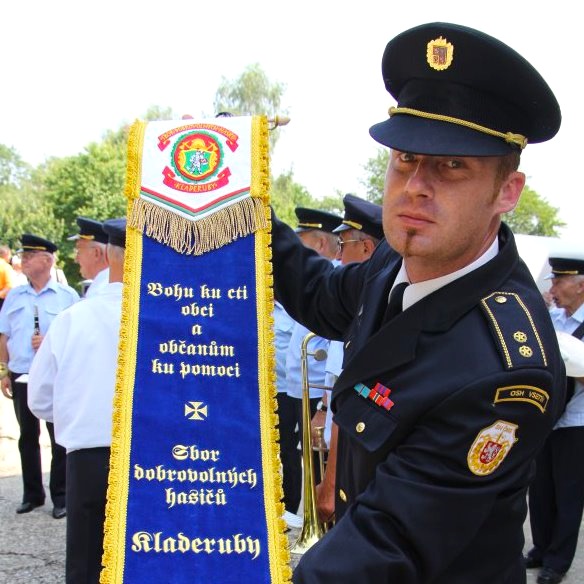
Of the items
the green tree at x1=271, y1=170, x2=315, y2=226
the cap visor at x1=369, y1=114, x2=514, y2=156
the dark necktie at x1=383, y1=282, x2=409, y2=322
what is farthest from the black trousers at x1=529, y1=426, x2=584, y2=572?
the green tree at x1=271, y1=170, x2=315, y2=226

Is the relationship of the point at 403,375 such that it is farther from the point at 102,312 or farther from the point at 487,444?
the point at 102,312

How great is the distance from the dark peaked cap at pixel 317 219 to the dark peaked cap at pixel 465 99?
14.2 ft

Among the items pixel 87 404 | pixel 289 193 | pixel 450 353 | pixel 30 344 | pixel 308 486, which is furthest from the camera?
pixel 289 193

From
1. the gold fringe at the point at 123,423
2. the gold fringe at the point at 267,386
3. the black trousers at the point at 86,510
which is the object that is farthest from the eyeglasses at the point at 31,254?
the gold fringe at the point at 267,386

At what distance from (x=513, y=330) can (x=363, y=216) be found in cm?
257

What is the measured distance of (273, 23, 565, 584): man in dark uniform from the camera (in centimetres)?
132

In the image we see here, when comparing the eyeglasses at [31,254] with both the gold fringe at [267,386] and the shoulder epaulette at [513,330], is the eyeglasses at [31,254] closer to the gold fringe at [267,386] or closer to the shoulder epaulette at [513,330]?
the gold fringe at [267,386]

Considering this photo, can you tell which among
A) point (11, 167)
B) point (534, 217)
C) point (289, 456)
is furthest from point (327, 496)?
point (11, 167)

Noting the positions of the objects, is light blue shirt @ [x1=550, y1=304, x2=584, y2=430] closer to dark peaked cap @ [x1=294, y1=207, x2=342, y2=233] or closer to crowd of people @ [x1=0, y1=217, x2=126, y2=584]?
dark peaked cap @ [x1=294, y1=207, x2=342, y2=233]

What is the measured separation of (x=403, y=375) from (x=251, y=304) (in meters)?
1.16

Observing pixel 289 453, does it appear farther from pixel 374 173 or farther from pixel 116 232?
pixel 374 173

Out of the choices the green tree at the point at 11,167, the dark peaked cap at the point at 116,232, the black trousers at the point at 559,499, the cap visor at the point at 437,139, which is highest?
the green tree at the point at 11,167

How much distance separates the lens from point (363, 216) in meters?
3.95

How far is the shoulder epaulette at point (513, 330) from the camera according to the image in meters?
1.38
